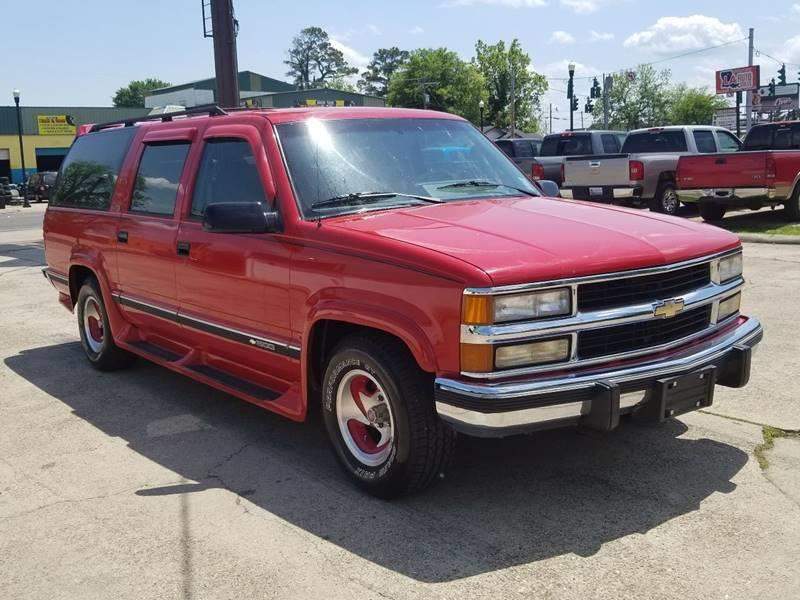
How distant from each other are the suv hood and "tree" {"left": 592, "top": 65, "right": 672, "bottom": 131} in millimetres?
78342

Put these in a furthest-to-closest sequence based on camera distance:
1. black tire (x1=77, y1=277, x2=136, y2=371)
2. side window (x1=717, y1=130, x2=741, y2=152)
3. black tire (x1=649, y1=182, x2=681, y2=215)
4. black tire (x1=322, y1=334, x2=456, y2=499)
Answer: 1. side window (x1=717, y1=130, x2=741, y2=152)
2. black tire (x1=649, y1=182, x2=681, y2=215)
3. black tire (x1=77, y1=277, x2=136, y2=371)
4. black tire (x1=322, y1=334, x2=456, y2=499)

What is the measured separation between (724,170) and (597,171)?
9.56 feet

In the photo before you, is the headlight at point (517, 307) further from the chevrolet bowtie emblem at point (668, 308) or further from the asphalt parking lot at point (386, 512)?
the asphalt parking lot at point (386, 512)

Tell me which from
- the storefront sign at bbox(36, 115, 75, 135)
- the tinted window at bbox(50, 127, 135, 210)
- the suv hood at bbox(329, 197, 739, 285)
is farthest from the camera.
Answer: the storefront sign at bbox(36, 115, 75, 135)

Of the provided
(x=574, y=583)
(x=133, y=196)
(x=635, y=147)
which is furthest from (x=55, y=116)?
(x=574, y=583)

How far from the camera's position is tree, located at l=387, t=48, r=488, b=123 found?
79.8 meters

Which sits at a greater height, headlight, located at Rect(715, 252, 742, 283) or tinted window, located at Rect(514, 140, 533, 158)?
tinted window, located at Rect(514, 140, 533, 158)

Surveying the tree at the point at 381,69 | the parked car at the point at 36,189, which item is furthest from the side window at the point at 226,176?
the tree at the point at 381,69

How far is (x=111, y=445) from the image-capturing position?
16.2ft

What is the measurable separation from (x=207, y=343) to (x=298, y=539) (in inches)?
72.1

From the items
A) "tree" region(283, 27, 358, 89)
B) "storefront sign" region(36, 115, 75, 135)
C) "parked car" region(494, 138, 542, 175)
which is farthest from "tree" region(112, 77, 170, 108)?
"parked car" region(494, 138, 542, 175)

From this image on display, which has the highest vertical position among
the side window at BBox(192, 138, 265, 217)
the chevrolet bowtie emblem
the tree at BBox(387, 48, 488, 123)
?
the tree at BBox(387, 48, 488, 123)

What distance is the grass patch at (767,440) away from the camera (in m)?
4.29

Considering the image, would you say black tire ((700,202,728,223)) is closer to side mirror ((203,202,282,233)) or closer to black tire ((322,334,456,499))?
side mirror ((203,202,282,233))
